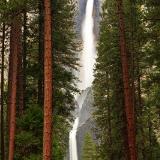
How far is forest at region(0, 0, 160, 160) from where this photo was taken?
16672 millimetres

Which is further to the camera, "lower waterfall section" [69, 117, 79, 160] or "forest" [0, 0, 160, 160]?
"lower waterfall section" [69, 117, 79, 160]

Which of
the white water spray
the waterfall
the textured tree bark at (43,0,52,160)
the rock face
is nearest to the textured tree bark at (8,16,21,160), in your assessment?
the textured tree bark at (43,0,52,160)

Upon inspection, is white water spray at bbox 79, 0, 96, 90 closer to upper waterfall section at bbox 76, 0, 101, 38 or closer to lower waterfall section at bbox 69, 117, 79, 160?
upper waterfall section at bbox 76, 0, 101, 38

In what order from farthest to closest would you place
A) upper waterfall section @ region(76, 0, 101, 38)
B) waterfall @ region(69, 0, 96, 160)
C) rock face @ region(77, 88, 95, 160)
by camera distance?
upper waterfall section @ region(76, 0, 101, 38)
waterfall @ region(69, 0, 96, 160)
rock face @ region(77, 88, 95, 160)

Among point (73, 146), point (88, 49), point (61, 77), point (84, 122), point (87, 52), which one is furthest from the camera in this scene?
point (88, 49)

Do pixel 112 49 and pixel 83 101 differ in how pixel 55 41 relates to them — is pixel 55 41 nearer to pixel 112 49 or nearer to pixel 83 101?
pixel 112 49

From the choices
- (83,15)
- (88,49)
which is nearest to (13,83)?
(88,49)

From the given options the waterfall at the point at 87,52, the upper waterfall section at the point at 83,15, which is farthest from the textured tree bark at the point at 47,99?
the upper waterfall section at the point at 83,15

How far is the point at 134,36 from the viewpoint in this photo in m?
27.6

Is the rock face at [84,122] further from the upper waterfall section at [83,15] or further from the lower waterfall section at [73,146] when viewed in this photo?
the upper waterfall section at [83,15]

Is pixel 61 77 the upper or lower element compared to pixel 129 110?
upper

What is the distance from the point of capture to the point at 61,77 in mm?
24672

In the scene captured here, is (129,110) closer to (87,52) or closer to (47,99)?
(47,99)

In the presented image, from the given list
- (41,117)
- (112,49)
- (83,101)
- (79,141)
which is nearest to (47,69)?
(41,117)
